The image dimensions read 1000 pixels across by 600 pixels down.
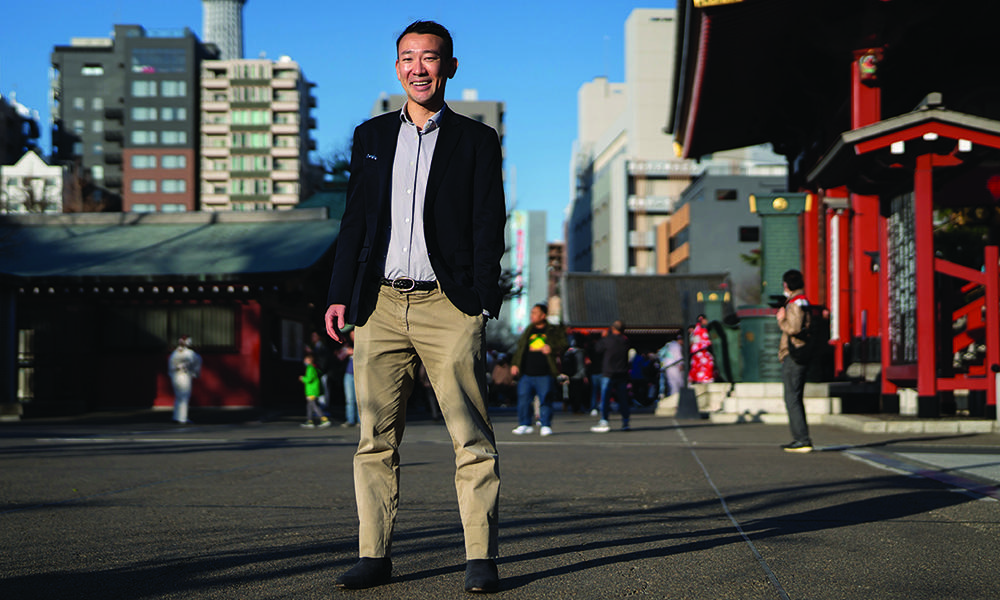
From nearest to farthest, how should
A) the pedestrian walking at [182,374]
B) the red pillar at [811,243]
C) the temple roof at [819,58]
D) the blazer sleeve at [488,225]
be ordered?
the blazer sleeve at [488,225]
the temple roof at [819,58]
the pedestrian walking at [182,374]
the red pillar at [811,243]

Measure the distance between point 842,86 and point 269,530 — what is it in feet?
55.6

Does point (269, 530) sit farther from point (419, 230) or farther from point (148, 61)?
point (148, 61)

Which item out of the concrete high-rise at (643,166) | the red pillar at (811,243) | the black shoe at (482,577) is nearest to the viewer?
the black shoe at (482,577)

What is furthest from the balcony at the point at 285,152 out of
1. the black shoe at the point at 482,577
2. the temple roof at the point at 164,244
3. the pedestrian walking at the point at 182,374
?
the black shoe at the point at 482,577

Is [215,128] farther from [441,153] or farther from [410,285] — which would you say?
[410,285]

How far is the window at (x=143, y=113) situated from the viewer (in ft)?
362

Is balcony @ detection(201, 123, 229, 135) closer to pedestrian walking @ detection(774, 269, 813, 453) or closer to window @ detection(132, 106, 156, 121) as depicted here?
window @ detection(132, 106, 156, 121)

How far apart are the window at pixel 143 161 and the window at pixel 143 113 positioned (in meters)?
3.60

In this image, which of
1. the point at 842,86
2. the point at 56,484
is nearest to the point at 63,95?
the point at 842,86

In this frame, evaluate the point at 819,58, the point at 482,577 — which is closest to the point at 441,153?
the point at 482,577

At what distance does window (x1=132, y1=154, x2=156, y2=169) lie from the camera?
110312 mm

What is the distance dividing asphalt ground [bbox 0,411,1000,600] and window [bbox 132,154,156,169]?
10474 cm

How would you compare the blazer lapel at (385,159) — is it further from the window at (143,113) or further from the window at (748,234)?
the window at (143,113)

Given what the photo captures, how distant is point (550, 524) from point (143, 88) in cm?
11192
